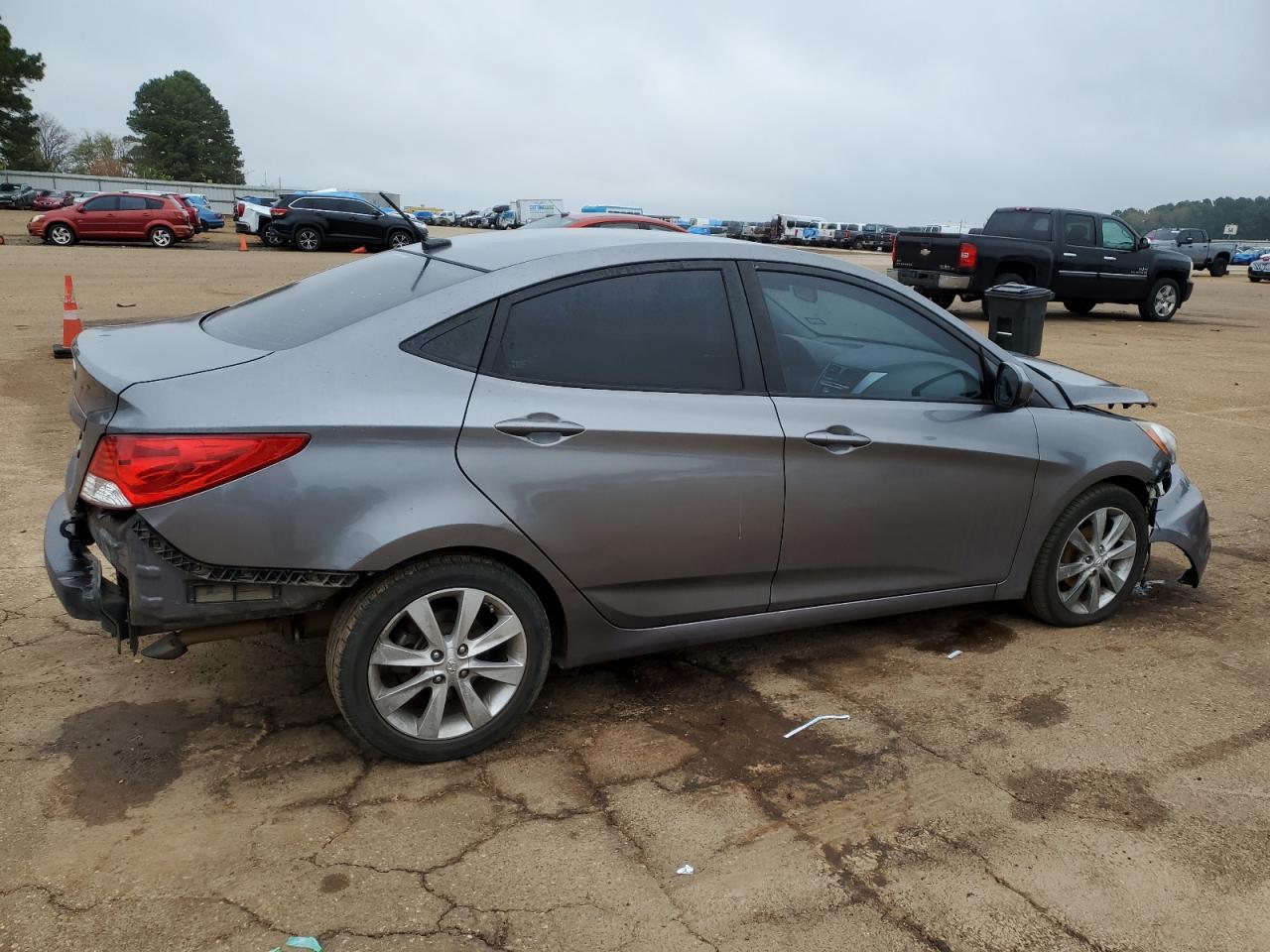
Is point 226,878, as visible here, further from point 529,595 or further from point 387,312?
point 387,312

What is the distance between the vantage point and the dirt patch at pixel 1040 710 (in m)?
A: 3.80

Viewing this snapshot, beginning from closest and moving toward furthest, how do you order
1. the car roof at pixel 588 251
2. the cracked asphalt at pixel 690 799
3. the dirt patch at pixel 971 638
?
the cracked asphalt at pixel 690 799
the car roof at pixel 588 251
the dirt patch at pixel 971 638

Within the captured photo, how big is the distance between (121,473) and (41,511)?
3.30 meters

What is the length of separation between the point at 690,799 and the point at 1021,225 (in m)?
16.4

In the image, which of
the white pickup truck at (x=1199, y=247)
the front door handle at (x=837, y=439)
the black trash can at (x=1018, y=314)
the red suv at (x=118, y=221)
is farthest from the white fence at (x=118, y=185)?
the front door handle at (x=837, y=439)

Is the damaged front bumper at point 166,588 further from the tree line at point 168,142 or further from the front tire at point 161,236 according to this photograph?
the tree line at point 168,142

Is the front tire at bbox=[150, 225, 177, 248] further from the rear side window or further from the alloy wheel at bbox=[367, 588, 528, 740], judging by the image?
the alloy wheel at bbox=[367, 588, 528, 740]

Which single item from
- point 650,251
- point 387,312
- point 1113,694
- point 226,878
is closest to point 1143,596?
point 1113,694

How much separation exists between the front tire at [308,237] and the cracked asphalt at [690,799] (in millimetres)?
26041

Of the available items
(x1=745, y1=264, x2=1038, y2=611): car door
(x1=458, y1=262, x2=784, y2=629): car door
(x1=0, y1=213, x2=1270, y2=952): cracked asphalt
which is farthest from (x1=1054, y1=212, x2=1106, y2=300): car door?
(x1=458, y1=262, x2=784, y2=629): car door

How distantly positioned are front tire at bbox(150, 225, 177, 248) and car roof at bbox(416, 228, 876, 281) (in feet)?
93.9

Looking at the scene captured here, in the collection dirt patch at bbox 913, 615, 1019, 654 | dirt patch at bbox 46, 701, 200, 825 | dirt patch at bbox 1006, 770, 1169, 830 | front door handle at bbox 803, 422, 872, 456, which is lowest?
dirt patch at bbox 46, 701, 200, 825

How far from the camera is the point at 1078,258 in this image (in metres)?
17.6

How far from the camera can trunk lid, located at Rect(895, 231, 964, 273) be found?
1644cm
